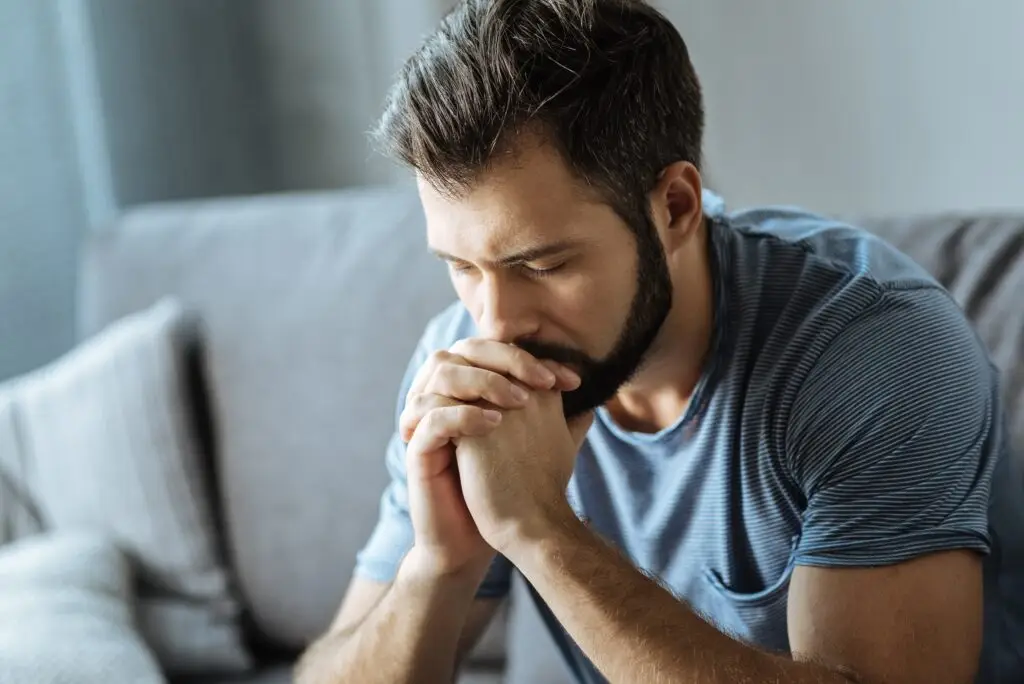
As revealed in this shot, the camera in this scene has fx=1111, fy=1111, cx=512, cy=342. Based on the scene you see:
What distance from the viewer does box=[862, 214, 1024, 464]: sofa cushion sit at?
1.27 meters

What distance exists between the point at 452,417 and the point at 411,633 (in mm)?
255

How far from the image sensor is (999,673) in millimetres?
1182

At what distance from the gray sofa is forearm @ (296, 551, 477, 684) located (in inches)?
11.9

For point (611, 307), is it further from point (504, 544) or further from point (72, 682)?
point (72, 682)

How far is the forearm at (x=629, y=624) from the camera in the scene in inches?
37.7

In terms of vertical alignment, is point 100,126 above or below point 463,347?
above

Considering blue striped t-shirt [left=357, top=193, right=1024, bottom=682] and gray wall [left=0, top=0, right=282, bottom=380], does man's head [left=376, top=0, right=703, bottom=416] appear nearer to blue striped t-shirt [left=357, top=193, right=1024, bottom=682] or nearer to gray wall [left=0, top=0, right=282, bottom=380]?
blue striped t-shirt [left=357, top=193, right=1024, bottom=682]

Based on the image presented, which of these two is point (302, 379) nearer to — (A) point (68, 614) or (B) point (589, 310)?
(A) point (68, 614)

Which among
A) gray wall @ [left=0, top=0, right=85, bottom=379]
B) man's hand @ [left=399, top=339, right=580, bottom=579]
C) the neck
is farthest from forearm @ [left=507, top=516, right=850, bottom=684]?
gray wall @ [left=0, top=0, right=85, bottom=379]

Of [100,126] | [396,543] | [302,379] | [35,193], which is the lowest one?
[396,543]

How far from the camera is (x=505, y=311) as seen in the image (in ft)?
3.54

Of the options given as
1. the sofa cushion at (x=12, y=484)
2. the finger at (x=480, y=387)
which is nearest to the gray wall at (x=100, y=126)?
the sofa cushion at (x=12, y=484)

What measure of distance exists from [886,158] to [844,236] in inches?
25.9

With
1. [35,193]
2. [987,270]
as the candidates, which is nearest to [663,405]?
[987,270]
